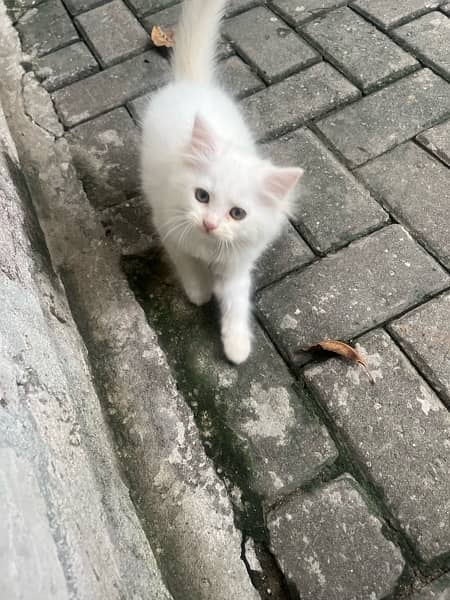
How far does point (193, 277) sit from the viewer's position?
1.75m

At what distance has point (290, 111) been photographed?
2.21 meters

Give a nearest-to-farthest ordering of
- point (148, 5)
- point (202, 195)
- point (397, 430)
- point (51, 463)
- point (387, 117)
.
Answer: point (51, 463) → point (202, 195) → point (397, 430) → point (387, 117) → point (148, 5)

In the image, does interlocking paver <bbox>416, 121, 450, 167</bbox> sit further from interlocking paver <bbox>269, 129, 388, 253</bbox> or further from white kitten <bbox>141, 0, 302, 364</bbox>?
white kitten <bbox>141, 0, 302, 364</bbox>

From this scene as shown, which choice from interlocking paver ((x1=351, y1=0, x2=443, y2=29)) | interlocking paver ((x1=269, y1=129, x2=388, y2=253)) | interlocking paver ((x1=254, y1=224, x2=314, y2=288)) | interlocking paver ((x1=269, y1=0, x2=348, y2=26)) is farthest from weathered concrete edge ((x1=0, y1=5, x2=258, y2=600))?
interlocking paver ((x1=351, y1=0, x2=443, y2=29))

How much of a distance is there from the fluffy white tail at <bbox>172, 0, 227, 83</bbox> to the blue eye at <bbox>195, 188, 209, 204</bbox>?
2.56 feet

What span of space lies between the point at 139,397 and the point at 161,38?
166cm

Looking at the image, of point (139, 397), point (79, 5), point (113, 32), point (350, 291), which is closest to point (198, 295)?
point (139, 397)

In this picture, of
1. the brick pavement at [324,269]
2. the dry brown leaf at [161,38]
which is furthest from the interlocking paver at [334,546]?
the dry brown leaf at [161,38]

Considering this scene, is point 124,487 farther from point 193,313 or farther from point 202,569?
point 193,313

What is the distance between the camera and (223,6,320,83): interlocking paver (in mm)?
2350

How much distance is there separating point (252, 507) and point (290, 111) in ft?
4.96

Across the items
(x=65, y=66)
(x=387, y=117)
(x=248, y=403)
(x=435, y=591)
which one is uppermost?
(x=65, y=66)

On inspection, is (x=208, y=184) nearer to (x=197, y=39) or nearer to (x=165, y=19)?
(x=197, y=39)

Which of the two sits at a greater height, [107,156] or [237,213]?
[237,213]
